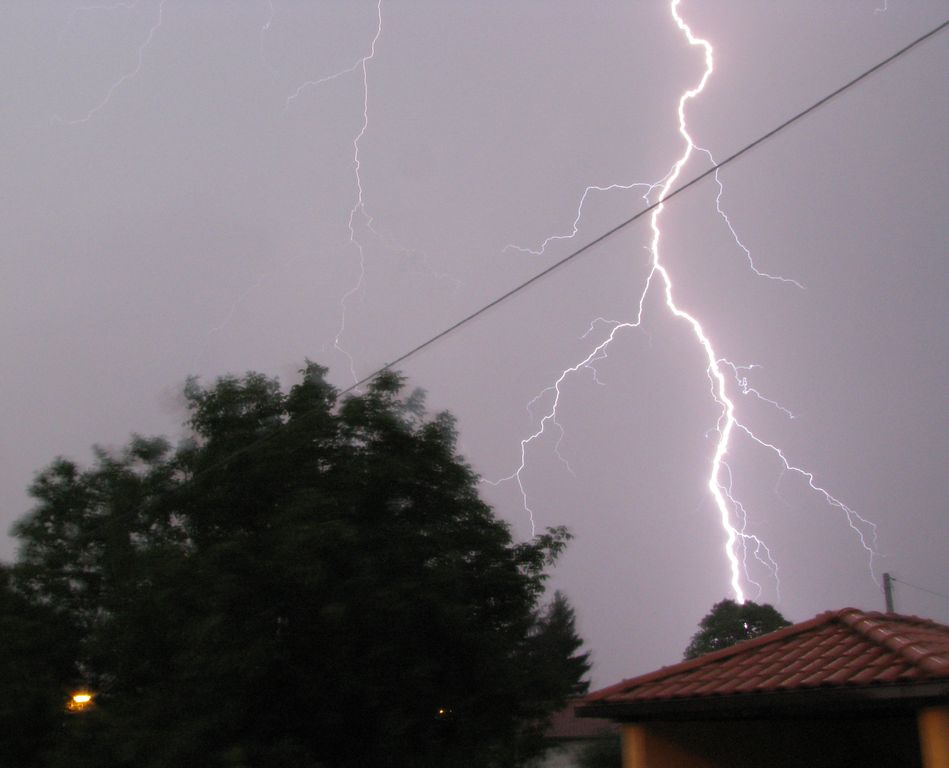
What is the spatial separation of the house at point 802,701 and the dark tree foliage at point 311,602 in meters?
1.57

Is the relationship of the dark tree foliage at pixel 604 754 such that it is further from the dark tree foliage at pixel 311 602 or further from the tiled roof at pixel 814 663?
the tiled roof at pixel 814 663

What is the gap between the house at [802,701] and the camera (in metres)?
5.56

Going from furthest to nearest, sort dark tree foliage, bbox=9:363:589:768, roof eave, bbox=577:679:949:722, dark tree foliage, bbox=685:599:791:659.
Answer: dark tree foliage, bbox=685:599:791:659
dark tree foliage, bbox=9:363:589:768
roof eave, bbox=577:679:949:722

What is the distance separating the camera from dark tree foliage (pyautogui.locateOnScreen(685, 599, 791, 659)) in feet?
122

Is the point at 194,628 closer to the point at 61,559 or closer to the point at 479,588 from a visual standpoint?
the point at 479,588

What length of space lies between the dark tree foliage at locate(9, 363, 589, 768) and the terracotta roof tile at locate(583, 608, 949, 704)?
5.25ft

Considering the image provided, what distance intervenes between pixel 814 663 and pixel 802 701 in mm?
673

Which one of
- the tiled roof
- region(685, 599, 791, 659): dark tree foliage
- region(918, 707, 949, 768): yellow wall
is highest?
region(685, 599, 791, 659): dark tree foliage

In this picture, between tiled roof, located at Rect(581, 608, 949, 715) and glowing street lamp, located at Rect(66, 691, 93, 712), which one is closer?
tiled roof, located at Rect(581, 608, 949, 715)

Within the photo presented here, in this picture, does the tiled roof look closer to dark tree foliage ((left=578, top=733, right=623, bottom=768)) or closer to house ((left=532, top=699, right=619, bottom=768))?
house ((left=532, top=699, right=619, bottom=768))

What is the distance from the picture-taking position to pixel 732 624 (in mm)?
38594

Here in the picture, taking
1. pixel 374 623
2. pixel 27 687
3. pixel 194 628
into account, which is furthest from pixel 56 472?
pixel 374 623

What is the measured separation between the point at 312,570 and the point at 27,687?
3.79m

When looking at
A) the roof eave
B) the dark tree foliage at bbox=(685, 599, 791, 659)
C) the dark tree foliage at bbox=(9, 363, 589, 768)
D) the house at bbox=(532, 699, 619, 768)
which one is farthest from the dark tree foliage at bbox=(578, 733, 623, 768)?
the dark tree foliage at bbox=(685, 599, 791, 659)
